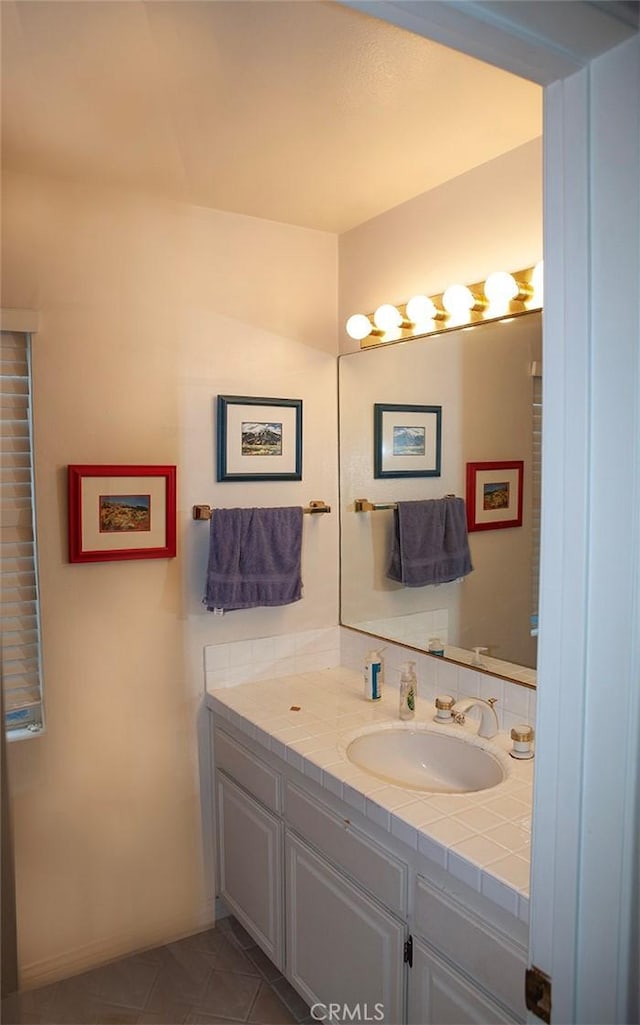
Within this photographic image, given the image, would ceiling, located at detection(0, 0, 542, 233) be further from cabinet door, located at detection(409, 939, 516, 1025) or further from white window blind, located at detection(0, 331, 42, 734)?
cabinet door, located at detection(409, 939, 516, 1025)

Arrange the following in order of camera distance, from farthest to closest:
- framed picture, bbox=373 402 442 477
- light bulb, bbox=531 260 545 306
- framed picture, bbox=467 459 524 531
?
framed picture, bbox=373 402 442 477, framed picture, bbox=467 459 524 531, light bulb, bbox=531 260 545 306

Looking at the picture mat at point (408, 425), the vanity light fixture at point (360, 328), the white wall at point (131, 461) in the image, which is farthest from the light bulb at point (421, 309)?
the white wall at point (131, 461)

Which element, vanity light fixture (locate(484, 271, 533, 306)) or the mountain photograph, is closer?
vanity light fixture (locate(484, 271, 533, 306))

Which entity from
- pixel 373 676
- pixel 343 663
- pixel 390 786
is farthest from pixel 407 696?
pixel 343 663

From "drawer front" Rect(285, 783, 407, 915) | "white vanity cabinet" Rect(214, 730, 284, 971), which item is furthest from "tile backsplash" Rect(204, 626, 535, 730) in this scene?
"drawer front" Rect(285, 783, 407, 915)

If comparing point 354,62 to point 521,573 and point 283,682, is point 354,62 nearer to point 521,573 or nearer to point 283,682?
point 521,573

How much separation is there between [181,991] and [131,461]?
4.75 ft

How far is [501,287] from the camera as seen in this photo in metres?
1.68

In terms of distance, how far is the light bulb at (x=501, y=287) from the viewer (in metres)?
1.66

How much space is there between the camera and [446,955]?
4.29 feet

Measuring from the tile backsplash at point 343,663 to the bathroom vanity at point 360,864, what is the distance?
56 mm

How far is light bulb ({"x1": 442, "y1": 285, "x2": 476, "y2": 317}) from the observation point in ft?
5.86

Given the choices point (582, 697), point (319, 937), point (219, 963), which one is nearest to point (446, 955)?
point (319, 937)

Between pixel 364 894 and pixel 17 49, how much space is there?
1.82 meters
